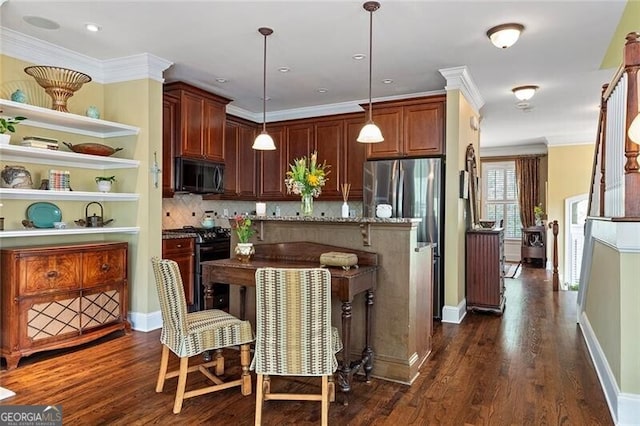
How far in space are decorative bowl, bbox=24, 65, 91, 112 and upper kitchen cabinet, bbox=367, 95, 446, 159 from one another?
3.26m

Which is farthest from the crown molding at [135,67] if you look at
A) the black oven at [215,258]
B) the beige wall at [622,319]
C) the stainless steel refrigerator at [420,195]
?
the beige wall at [622,319]

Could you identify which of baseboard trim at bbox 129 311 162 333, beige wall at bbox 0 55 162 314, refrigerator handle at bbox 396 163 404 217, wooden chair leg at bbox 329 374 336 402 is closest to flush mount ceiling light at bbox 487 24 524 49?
refrigerator handle at bbox 396 163 404 217

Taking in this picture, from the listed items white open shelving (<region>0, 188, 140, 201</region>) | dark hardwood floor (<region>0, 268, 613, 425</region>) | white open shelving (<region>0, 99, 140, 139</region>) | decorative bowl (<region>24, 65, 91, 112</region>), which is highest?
decorative bowl (<region>24, 65, 91, 112</region>)

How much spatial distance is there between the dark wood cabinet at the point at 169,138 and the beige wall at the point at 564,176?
24.9ft

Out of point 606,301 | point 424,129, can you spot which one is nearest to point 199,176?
point 424,129

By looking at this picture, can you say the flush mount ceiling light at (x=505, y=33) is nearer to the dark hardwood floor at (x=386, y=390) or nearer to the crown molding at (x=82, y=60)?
the dark hardwood floor at (x=386, y=390)

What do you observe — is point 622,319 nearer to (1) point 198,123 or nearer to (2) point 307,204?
(2) point 307,204

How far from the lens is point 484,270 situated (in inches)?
204

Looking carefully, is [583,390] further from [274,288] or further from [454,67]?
[454,67]

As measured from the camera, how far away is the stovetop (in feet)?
17.0

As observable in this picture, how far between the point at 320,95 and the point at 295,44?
1806mm

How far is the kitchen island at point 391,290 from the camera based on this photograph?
315 cm

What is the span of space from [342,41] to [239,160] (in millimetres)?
2922

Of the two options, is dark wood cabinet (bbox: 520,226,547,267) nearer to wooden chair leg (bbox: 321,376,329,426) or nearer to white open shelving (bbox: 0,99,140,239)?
white open shelving (bbox: 0,99,140,239)
